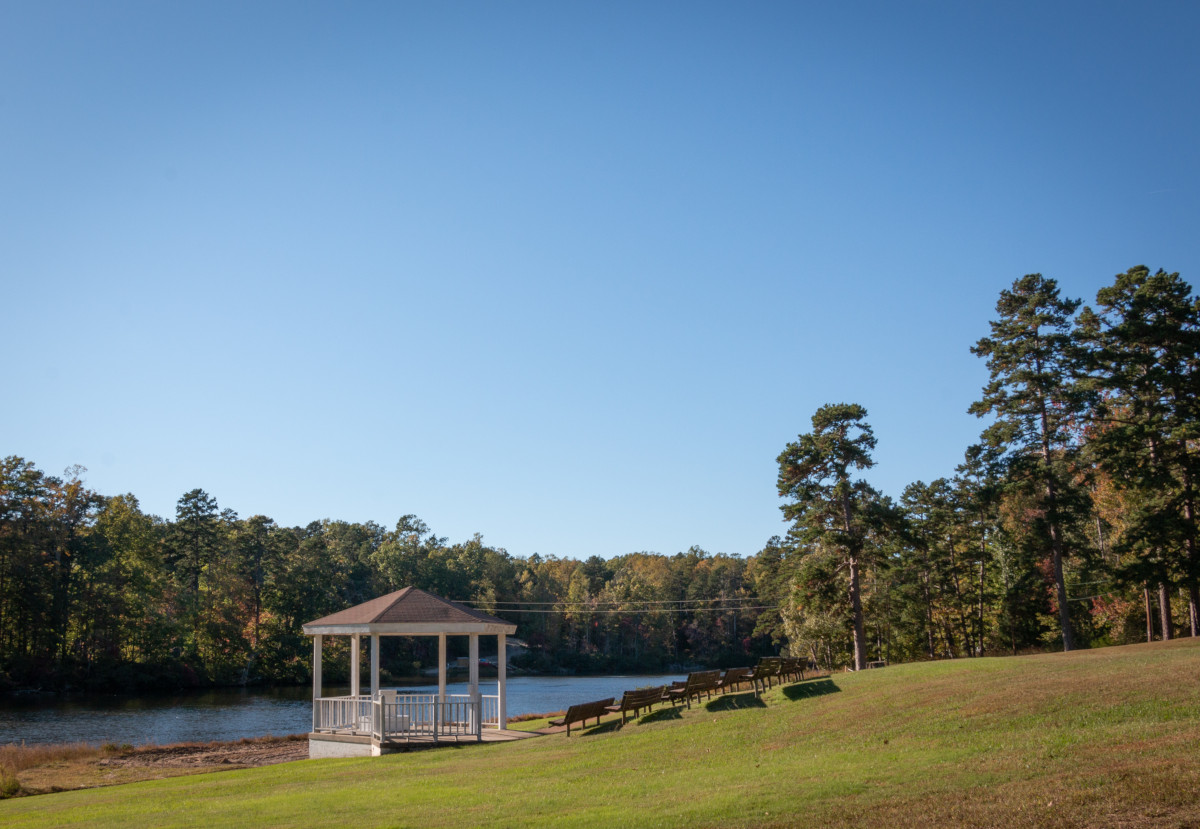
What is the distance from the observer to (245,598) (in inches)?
2997

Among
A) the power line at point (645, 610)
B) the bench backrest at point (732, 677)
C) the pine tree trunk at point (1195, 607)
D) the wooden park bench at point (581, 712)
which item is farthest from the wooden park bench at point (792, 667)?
the power line at point (645, 610)

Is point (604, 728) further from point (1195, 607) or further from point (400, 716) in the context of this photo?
point (1195, 607)

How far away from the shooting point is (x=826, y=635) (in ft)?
158

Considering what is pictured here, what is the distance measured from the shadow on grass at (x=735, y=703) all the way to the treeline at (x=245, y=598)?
42.1 metres

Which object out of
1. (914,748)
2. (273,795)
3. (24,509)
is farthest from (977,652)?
(24,509)

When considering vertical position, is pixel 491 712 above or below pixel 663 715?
below

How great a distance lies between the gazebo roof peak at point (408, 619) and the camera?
2236 cm

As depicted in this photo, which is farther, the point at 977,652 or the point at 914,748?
the point at 977,652

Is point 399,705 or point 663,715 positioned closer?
point 663,715

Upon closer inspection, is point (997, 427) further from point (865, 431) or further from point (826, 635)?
point (826, 635)

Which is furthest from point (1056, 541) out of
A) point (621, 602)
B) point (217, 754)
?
point (621, 602)

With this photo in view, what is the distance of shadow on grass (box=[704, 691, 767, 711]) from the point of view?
66.3ft

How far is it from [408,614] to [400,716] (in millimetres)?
2726

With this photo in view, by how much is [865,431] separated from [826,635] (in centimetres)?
1673
